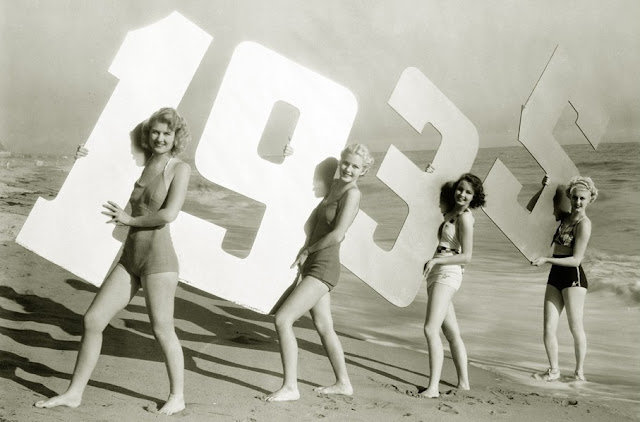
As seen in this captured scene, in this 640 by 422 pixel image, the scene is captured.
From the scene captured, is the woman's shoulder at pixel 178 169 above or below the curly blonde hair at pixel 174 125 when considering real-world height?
below

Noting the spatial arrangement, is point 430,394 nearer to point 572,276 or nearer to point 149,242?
point 572,276

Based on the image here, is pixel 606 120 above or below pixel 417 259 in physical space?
above

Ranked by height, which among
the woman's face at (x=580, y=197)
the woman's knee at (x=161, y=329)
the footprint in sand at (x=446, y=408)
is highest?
the woman's face at (x=580, y=197)

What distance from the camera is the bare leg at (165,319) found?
95.5 inches

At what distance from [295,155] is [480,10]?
149 centimetres

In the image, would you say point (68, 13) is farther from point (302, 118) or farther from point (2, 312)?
point (2, 312)

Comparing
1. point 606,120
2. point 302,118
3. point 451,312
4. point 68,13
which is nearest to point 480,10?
point 606,120

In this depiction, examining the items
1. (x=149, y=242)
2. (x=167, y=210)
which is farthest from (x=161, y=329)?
(x=167, y=210)

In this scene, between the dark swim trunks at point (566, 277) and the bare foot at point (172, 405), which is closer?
the bare foot at point (172, 405)

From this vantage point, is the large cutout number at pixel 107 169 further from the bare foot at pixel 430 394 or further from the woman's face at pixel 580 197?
the woman's face at pixel 580 197

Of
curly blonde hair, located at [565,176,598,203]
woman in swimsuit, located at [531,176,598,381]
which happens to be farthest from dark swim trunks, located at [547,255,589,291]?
curly blonde hair, located at [565,176,598,203]

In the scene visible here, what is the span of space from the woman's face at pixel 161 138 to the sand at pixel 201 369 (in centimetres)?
96

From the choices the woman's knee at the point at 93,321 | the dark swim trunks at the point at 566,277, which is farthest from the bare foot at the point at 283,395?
the dark swim trunks at the point at 566,277

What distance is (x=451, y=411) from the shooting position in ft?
9.41
